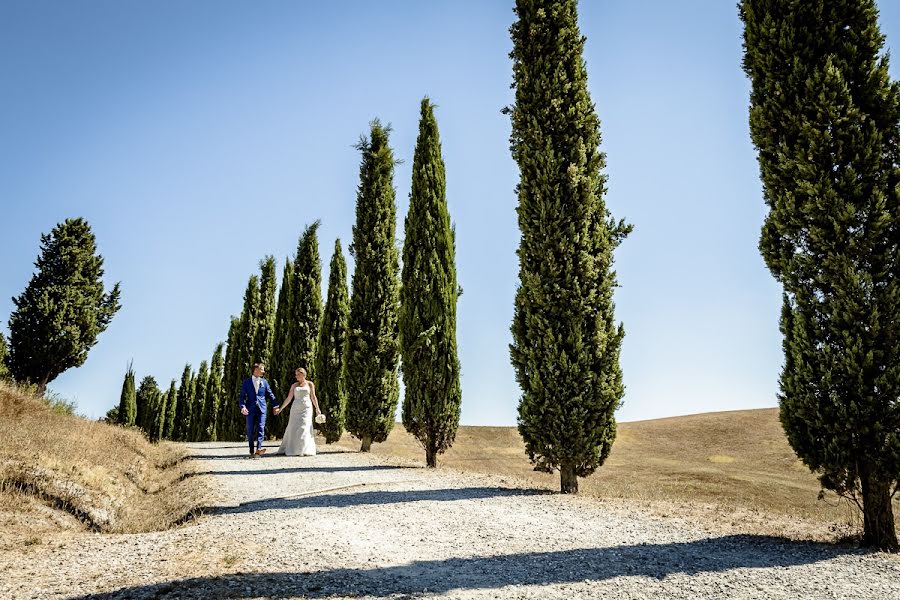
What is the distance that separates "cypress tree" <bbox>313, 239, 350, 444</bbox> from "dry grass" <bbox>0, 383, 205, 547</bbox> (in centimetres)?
664

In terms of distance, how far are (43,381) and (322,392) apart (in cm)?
1846

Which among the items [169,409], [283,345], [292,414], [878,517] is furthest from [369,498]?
[169,409]

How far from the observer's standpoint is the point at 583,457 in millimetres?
9672

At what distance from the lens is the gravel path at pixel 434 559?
4414 millimetres

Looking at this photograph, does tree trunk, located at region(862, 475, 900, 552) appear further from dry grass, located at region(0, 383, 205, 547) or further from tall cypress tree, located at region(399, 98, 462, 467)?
tall cypress tree, located at region(399, 98, 462, 467)

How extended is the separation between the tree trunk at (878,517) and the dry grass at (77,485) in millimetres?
8379

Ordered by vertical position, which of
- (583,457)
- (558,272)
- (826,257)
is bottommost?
(583,457)

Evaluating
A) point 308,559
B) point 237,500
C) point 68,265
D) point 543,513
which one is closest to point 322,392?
point 237,500

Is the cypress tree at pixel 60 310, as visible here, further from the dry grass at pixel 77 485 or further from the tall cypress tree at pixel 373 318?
the tall cypress tree at pixel 373 318

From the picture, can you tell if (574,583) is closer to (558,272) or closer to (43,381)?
(558,272)

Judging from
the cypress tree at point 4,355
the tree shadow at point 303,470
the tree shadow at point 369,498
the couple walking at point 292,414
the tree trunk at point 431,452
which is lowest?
the tree shadow at point 369,498

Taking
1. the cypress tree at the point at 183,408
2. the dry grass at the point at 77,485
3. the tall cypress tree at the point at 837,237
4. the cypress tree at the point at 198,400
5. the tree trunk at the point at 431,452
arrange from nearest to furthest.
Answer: the tall cypress tree at the point at 837,237 → the dry grass at the point at 77,485 → the tree trunk at the point at 431,452 → the cypress tree at the point at 198,400 → the cypress tree at the point at 183,408

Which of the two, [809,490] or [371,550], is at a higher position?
[371,550]

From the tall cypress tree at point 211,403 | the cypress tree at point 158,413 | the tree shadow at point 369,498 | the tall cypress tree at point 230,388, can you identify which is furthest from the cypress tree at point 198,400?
the tree shadow at point 369,498
